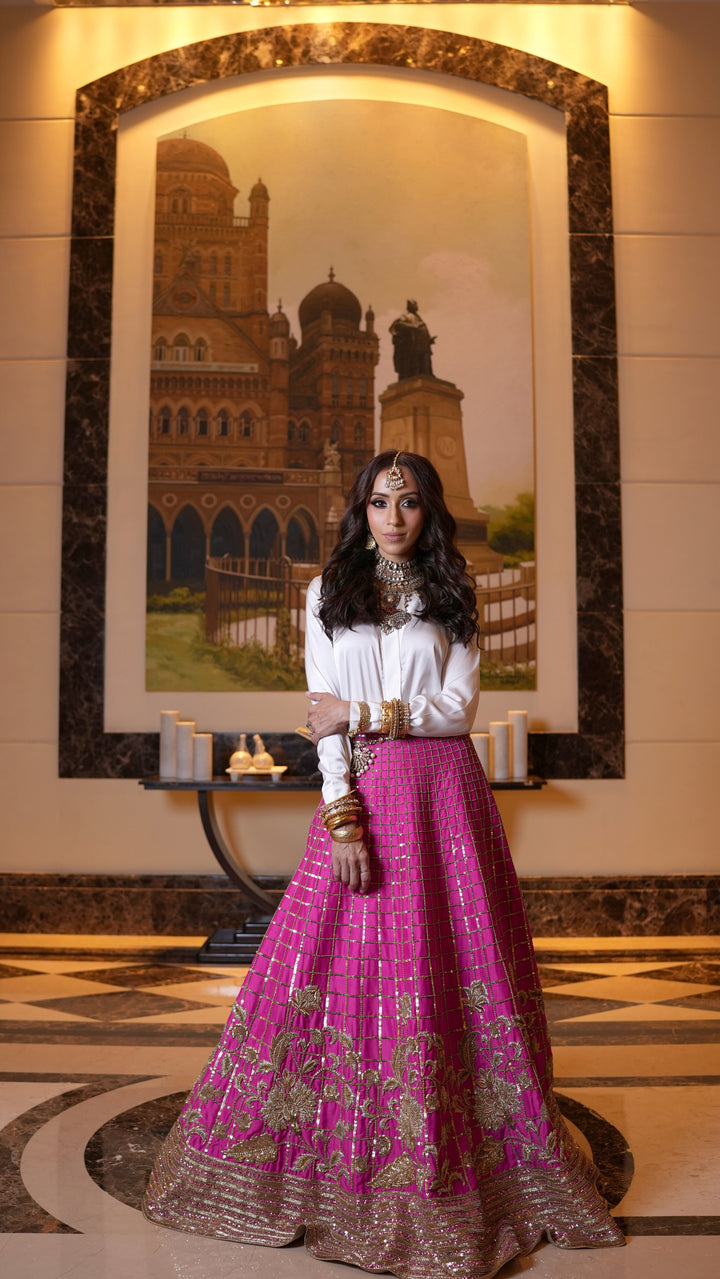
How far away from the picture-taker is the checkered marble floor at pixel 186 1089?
7.30 feet

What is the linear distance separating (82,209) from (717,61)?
329 cm

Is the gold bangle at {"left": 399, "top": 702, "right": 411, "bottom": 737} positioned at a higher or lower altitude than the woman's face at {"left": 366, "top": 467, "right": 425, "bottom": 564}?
lower

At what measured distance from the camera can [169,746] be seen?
4.94 metres

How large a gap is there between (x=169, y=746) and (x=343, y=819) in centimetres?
274

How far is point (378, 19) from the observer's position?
539cm

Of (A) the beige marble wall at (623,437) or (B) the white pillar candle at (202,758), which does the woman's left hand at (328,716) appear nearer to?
(B) the white pillar candle at (202,758)

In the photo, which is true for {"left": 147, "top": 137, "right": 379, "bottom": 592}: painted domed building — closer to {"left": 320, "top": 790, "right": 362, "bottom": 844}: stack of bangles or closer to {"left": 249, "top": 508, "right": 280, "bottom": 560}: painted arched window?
{"left": 249, "top": 508, "right": 280, "bottom": 560}: painted arched window

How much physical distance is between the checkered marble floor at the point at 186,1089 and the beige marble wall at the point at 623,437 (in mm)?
523

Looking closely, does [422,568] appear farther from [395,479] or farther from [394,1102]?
[394,1102]

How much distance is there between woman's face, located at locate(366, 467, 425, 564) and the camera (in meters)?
2.47

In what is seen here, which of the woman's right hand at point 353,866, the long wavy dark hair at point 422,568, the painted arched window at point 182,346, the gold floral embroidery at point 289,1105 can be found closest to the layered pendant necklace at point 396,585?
the long wavy dark hair at point 422,568

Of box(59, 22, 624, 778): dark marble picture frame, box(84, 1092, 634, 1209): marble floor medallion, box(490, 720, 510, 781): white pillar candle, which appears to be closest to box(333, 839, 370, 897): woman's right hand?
box(84, 1092, 634, 1209): marble floor medallion

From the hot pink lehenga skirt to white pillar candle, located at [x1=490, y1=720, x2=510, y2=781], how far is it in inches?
96.9

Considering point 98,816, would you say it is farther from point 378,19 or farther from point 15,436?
point 378,19
